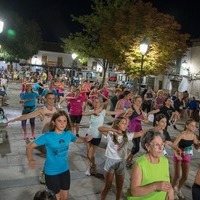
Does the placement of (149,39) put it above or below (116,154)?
above

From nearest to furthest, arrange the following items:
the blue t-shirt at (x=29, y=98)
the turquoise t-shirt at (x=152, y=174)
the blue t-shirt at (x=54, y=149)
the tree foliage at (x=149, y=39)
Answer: the turquoise t-shirt at (x=152, y=174), the blue t-shirt at (x=54, y=149), the blue t-shirt at (x=29, y=98), the tree foliage at (x=149, y=39)

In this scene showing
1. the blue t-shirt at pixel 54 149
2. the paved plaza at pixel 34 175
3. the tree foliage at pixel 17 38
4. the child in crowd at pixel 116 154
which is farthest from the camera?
the tree foliage at pixel 17 38

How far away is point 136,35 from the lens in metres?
22.4

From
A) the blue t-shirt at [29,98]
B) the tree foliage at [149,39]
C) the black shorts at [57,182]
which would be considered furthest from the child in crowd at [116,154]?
the tree foliage at [149,39]

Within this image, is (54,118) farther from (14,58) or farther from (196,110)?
(14,58)

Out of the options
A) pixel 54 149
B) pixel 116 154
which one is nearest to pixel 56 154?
pixel 54 149

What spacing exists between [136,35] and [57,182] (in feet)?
64.4

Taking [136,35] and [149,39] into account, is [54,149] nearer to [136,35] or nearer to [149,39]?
[149,39]

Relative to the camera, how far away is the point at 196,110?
16922 mm

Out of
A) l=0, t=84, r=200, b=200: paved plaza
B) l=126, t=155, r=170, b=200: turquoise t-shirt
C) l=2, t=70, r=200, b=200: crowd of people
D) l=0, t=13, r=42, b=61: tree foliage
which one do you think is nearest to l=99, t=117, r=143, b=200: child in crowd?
l=2, t=70, r=200, b=200: crowd of people

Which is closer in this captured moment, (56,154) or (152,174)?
(152,174)

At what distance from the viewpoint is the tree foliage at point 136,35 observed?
20809 millimetres

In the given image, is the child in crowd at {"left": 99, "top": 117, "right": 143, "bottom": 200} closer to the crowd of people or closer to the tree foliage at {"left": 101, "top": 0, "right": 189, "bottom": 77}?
the crowd of people

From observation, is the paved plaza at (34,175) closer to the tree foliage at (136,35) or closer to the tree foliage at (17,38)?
the tree foliage at (136,35)
